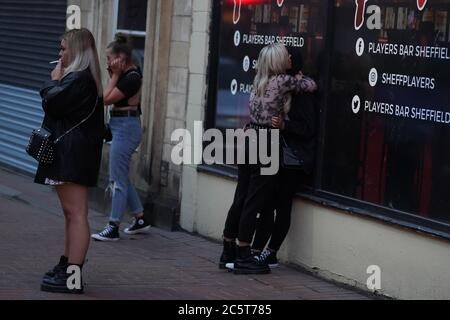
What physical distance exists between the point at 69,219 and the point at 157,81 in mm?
3699

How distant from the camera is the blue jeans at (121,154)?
9.65 meters

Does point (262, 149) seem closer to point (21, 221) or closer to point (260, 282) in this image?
point (260, 282)

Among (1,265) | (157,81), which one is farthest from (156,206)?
(1,265)

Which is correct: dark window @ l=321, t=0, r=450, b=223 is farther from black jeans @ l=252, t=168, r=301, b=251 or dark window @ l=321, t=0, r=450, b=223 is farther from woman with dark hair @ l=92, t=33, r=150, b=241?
woman with dark hair @ l=92, t=33, r=150, b=241

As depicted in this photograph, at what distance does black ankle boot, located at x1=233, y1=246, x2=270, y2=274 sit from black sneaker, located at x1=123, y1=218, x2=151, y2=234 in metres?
1.92

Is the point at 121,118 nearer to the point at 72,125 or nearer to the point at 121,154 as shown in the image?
the point at 121,154

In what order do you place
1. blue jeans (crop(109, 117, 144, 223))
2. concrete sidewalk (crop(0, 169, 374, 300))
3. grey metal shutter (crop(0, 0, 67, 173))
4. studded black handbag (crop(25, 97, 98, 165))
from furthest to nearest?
1. grey metal shutter (crop(0, 0, 67, 173))
2. blue jeans (crop(109, 117, 144, 223))
3. concrete sidewalk (crop(0, 169, 374, 300))
4. studded black handbag (crop(25, 97, 98, 165))

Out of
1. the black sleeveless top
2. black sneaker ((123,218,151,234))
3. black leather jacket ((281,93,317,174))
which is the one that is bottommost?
black sneaker ((123,218,151,234))

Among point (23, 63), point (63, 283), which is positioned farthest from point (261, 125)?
point (23, 63)

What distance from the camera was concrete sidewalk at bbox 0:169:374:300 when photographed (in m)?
7.58

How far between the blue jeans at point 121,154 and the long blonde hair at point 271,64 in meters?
1.82

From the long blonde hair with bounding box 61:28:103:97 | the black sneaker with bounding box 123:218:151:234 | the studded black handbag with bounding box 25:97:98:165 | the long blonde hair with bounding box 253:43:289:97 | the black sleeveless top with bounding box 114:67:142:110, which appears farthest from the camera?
the black sneaker with bounding box 123:218:151:234

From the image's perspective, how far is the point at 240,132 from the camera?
30.5 feet

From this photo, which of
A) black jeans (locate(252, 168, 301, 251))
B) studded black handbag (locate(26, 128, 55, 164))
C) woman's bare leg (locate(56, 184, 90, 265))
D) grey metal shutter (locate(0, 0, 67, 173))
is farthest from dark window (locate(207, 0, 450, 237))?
grey metal shutter (locate(0, 0, 67, 173))
